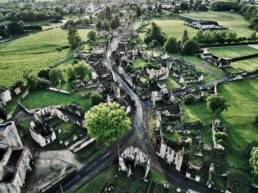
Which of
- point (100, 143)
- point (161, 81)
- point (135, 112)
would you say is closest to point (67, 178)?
point (100, 143)

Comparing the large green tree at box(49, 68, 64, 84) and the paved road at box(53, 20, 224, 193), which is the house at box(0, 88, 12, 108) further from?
the paved road at box(53, 20, 224, 193)

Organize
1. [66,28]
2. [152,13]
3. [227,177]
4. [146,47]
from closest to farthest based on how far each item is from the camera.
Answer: [227,177]
[146,47]
[66,28]
[152,13]

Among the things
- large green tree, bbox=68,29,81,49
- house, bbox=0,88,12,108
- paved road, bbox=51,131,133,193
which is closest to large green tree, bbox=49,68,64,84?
house, bbox=0,88,12,108

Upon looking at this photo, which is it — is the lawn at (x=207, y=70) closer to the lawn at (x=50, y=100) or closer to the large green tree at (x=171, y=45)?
the large green tree at (x=171, y=45)

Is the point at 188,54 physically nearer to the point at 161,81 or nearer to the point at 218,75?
the point at 218,75

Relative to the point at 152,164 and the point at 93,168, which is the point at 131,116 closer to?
the point at 152,164

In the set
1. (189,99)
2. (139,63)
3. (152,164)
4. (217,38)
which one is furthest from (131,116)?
(217,38)

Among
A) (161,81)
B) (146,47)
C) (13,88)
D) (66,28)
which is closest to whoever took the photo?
(13,88)

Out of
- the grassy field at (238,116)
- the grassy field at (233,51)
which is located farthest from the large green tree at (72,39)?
the grassy field at (238,116)
